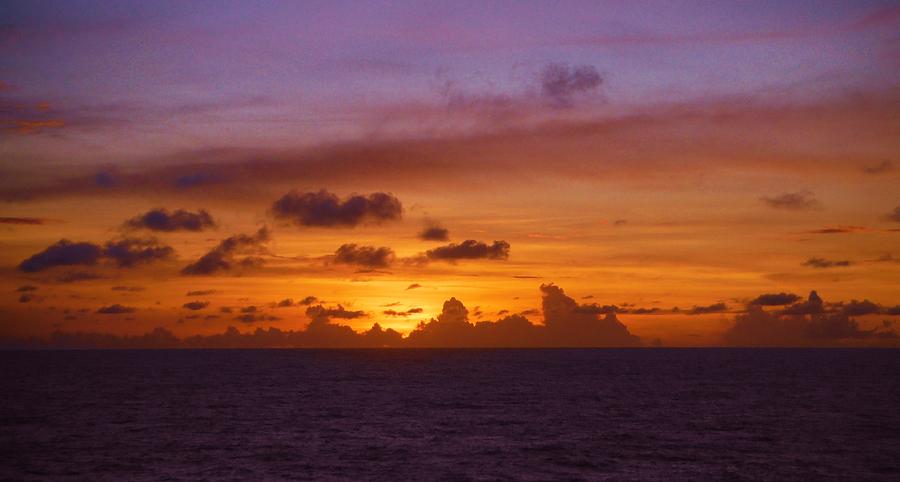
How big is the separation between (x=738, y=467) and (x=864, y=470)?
9435 millimetres

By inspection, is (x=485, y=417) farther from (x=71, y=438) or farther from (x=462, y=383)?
(x=462, y=383)

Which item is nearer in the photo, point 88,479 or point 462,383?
point 88,479

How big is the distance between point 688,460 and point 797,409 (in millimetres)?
50685

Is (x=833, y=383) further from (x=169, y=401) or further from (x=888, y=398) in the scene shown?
(x=169, y=401)

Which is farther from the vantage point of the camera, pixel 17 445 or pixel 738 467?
pixel 17 445

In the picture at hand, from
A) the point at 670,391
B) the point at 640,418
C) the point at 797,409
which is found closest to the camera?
the point at 640,418

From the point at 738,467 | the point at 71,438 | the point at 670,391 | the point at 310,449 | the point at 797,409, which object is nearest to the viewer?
the point at 738,467

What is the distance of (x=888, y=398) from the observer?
132m

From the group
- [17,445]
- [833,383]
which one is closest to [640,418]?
[17,445]

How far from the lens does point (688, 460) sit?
6919 cm

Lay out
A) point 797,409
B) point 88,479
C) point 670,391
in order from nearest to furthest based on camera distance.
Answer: point 88,479 < point 797,409 < point 670,391

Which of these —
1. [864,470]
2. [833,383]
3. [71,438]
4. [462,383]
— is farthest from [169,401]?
[833,383]

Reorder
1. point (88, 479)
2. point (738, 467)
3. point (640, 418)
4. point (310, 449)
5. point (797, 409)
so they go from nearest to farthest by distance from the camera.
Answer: point (88, 479) < point (738, 467) < point (310, 449) < point (640, 418) < point (797, 409)

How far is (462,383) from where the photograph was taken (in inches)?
6757
